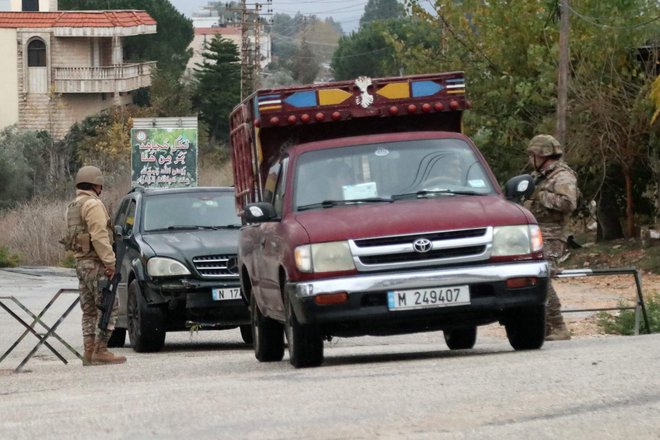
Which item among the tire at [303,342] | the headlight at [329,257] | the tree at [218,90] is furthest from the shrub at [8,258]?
the tree at [218,90]

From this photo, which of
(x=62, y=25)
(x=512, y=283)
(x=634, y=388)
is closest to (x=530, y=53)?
(x=512, y=283)

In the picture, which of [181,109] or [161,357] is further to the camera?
[181,109]

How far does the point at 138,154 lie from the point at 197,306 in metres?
35.6

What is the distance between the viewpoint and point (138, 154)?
5162 cm

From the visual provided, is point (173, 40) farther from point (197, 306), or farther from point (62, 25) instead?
point (197, 306)

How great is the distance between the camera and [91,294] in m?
14.3

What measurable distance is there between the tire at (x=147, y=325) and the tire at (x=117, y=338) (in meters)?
1.55

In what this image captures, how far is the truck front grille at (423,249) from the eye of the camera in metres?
11.5

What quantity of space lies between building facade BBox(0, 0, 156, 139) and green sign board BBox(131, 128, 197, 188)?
3508cm

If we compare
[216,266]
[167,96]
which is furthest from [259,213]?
[167,96]

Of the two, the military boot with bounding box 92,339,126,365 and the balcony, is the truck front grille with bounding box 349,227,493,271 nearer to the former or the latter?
the military boot with bounding box 92,339,126,365

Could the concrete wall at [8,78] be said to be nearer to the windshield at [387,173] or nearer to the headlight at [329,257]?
the windshield at [387,173]

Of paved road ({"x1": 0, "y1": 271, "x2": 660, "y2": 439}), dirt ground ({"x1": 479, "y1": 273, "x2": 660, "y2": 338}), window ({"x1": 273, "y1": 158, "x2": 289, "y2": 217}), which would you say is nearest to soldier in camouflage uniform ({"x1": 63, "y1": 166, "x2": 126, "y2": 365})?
paved road ({"x1": 0, "y1": 271, "x2": 660, "y2": 439})

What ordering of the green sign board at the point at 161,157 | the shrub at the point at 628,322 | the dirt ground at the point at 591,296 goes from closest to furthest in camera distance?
the shrub at the point at 628,322, the dirt ground at the point at 591,296, the green sign board at the point at 161,157
